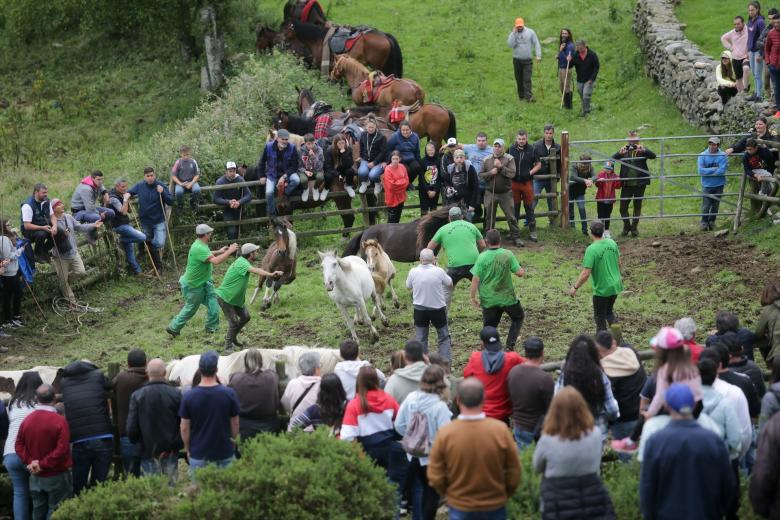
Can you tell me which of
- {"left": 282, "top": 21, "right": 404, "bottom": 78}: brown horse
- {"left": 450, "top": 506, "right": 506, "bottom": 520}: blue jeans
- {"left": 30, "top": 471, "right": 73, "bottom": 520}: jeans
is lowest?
{"left": 30, "top": 471, "right": 73, "bottom": 520}: jeans

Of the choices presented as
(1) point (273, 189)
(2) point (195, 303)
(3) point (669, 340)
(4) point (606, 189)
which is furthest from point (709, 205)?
(3) point (669, 340)

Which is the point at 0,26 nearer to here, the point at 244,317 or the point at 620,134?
the point at 620,134

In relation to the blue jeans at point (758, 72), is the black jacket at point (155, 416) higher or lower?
lower

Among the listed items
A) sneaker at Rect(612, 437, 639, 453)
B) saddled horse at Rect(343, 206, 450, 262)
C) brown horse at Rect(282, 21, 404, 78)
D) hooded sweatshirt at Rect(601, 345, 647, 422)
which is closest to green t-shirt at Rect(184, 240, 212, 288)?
saddled horse at Rect(343, 206, 450, 262)

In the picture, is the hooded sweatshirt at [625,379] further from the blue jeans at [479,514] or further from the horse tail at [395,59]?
the horse tail at [395,59]

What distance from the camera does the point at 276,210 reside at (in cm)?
1967

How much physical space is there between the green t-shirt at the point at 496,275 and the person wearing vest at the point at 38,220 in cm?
704

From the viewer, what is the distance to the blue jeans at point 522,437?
362 inches

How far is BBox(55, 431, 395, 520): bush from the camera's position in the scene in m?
8.38

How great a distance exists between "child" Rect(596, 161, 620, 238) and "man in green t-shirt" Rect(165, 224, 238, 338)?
7340 millimetres

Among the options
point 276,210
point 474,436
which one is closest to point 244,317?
point 276,210

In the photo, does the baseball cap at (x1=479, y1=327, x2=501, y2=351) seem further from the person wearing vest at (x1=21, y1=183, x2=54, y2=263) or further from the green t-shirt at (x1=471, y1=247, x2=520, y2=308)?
the person wearing vest at (x1=21, y1=183, x2=54, y2=263)

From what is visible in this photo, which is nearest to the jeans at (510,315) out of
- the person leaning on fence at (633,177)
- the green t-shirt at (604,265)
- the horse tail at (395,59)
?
the green t-shirt at (604,265)

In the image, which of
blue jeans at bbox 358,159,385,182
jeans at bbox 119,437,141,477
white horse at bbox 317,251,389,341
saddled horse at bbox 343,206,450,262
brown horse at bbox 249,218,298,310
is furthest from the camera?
blue jeans at bbox 358,159,385,182
